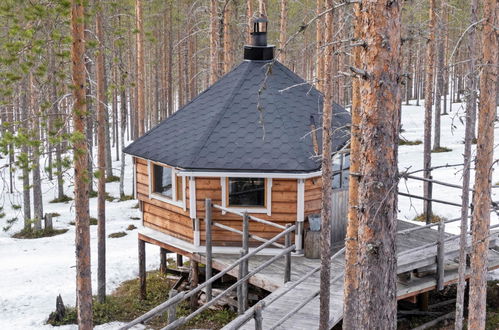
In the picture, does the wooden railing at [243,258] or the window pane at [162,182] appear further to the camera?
the window pane at [162,182]

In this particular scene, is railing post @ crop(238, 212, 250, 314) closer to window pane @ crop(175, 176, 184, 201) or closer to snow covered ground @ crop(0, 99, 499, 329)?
window pane @ crop(175, 176, 184, 201)

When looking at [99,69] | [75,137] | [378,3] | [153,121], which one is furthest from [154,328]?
[153,121]

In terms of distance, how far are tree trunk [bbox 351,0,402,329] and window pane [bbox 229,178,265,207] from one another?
25.6 feet

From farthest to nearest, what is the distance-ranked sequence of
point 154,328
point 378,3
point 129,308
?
1. point 129,308
2. point 154,328
3. point 378,3

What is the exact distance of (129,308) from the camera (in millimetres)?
15977

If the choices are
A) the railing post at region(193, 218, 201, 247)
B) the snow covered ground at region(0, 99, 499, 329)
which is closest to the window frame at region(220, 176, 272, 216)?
the railing post at region(193, 218, 201, 247)

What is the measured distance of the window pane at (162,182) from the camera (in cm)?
1533

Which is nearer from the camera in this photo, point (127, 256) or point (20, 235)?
point (127, 256)

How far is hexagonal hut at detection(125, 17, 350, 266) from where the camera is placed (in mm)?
13578

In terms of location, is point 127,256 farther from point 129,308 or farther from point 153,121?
point 153,121

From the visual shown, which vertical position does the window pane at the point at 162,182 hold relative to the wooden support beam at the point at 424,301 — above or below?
above

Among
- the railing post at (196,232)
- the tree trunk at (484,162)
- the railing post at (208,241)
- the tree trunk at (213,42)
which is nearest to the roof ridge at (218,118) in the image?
the railing post at (208,241)

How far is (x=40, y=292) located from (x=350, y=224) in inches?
457

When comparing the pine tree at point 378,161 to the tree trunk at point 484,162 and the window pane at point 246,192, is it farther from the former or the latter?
the window pane at point 246,192
